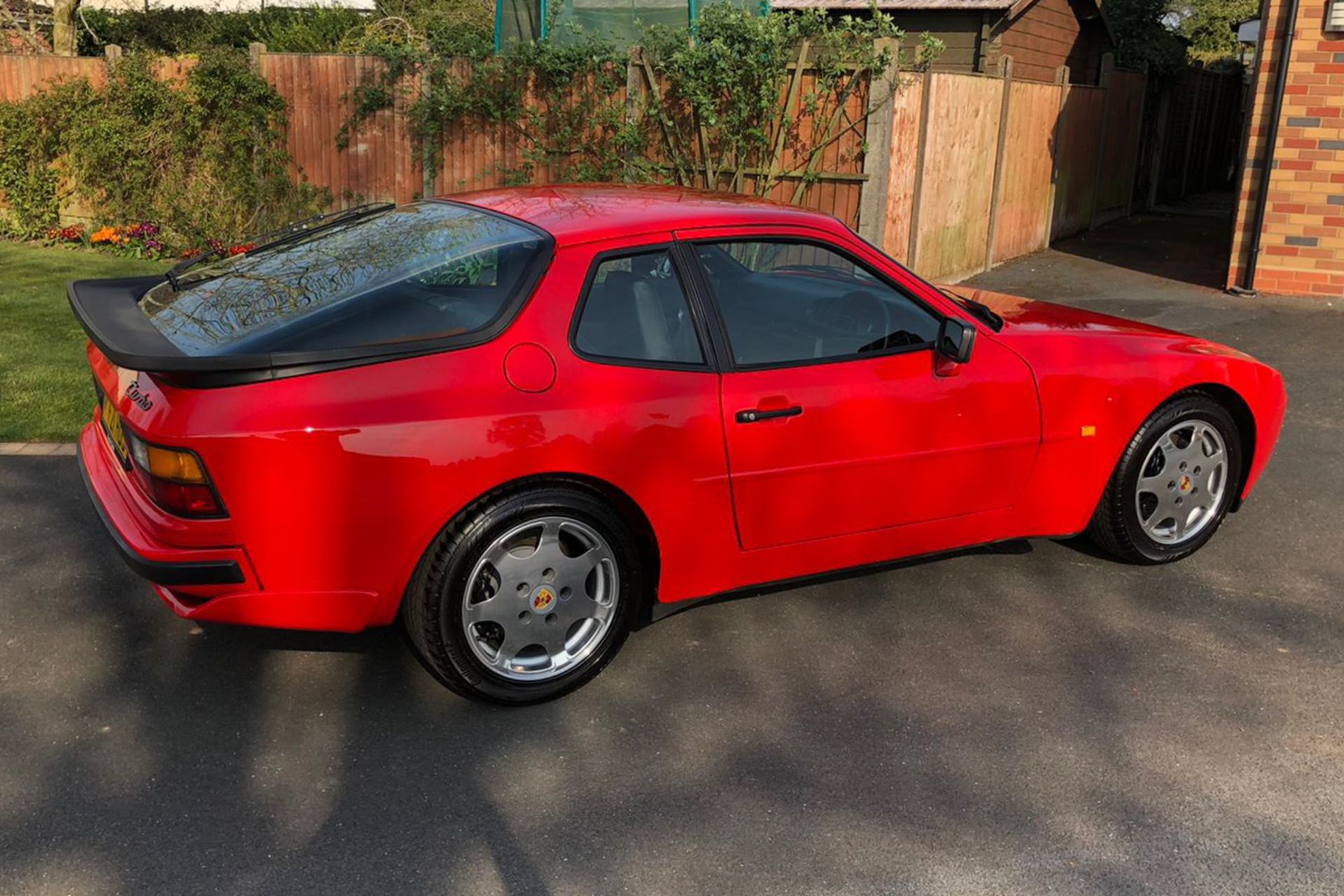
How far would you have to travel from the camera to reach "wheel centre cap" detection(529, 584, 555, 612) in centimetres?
378

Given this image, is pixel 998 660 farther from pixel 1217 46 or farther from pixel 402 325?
pixel 1217 46

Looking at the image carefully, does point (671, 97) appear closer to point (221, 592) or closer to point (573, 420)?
point (573, 420)

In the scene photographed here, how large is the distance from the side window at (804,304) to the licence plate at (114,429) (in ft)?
6.20

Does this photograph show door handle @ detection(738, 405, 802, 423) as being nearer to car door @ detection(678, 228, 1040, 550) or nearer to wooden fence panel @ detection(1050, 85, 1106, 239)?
car door @ detection(678, 228, 1040, 550)

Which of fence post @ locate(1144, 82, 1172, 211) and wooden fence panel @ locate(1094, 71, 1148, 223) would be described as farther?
fence post @ locate(1144, 82, 1172, 211)

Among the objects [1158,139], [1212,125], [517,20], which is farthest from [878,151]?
[1212,125]

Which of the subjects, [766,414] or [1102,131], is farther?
[1102,131]

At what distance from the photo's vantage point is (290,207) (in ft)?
43.9

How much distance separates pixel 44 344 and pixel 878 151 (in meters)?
6.60

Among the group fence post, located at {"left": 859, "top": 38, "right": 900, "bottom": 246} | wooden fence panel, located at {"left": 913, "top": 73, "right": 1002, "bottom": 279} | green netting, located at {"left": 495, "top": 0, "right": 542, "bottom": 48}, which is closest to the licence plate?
fence post, located at {"left": 859, "top": 38, "right": 900, "bottom": 246}

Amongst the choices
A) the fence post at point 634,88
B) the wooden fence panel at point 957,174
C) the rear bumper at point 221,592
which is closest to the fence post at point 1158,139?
the wooden fence panel at point 957,174

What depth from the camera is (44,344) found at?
27.2 ft

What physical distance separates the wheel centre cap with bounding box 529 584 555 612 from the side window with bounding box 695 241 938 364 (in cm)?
100

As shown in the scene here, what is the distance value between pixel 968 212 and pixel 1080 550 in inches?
313
